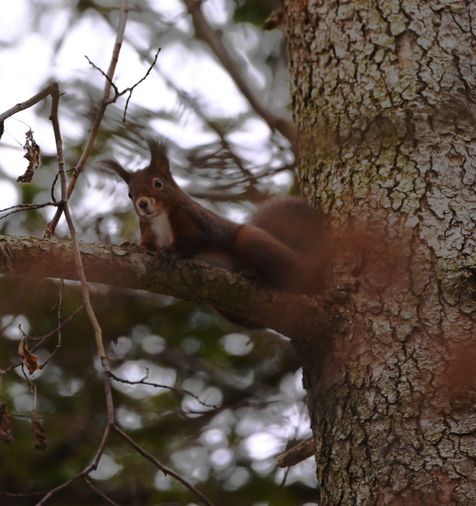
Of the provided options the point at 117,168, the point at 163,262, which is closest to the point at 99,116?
the point at 163,262

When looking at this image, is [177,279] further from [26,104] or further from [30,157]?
[26,104]

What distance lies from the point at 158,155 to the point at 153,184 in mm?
113

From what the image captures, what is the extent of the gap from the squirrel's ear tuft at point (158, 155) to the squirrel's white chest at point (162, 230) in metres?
0.19

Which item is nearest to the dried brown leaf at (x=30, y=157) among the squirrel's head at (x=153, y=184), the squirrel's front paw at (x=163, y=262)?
the squirrel's front paw at (x=163, y=262)

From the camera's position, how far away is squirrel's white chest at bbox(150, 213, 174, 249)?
280 centimetres

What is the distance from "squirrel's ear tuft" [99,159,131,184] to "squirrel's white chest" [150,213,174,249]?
25 cm

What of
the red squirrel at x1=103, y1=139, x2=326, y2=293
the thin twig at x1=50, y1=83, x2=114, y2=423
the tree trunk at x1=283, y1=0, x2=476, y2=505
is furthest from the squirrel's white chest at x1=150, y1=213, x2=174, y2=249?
the thin twig at x1=50, y1=83, x2=114, y2=423

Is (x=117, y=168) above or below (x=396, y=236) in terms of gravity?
above

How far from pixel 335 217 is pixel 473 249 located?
1.39 feet

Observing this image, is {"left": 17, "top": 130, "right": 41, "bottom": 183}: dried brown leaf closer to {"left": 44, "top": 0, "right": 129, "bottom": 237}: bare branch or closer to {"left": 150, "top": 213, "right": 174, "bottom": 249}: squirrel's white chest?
{"left": 44, "top": 0, "right": 129, "bottom": 237}: bare branch

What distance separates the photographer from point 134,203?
9.59 feet

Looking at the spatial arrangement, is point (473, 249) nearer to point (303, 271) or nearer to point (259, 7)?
point (303, 271)

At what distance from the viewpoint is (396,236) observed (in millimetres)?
2178

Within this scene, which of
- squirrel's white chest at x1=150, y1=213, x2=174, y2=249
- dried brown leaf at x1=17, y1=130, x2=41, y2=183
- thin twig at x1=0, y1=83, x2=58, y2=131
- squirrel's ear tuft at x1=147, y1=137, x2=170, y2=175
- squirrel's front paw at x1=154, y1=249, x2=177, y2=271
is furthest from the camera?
squirrel's ear tuft at x1=147, y1=137, x2=170, y2=175
